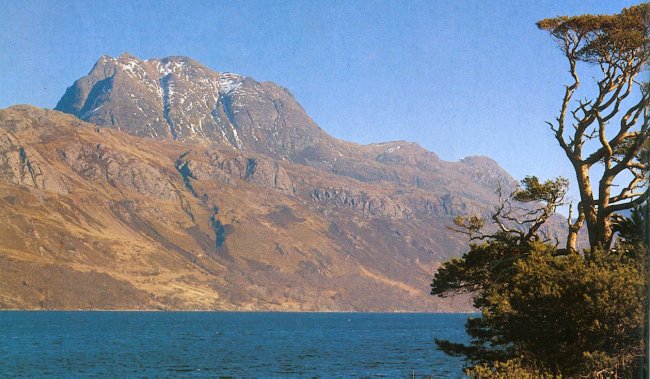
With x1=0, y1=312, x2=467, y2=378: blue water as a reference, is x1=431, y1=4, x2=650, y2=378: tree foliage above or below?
above

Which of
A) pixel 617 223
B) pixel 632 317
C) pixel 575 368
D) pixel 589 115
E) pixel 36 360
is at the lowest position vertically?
pixel 36 360

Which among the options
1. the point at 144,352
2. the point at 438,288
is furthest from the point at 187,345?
the point at 438,288

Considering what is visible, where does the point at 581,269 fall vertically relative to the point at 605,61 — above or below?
below

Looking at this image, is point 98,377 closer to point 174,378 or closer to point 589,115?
point 174,378

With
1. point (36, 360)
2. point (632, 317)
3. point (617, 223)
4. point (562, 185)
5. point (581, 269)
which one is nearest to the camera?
point (632, 317)

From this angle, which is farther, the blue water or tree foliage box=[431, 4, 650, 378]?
the blue water

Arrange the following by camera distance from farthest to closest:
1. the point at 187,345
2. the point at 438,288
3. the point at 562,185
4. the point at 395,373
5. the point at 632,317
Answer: the point at 187,345
the point at 395,373
the point at 438,288
the point at 562,185
the point at 632,317

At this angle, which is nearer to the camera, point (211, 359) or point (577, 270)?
point (577, 270)

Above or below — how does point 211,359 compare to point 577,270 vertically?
below

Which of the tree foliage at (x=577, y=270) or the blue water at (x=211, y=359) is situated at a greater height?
the tree foliage at (x=577, y=270)

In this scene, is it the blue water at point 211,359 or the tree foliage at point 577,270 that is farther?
the blue water at point 211,359

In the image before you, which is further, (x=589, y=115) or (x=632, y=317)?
(x=589, y=115)
